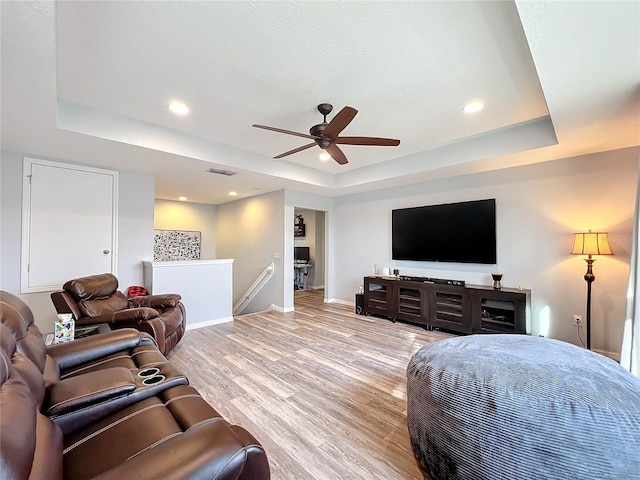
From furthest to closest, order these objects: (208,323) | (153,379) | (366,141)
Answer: (208,323)
(366,141)
(153,379)

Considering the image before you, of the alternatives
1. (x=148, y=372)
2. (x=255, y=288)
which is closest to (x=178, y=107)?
(x=148, y=372)

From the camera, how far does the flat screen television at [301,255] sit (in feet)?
28.2

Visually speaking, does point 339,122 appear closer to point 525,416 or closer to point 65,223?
point 525,416

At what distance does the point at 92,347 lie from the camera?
187 cm

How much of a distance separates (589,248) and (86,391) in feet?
15.0

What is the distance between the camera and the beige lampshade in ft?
10.2

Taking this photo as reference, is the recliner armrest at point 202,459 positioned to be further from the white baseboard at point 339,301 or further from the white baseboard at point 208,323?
the white baseboard at point 339,301

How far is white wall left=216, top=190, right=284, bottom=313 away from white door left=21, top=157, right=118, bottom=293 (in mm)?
2588

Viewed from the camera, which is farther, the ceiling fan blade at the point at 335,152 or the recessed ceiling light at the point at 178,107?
the ceiling fan blade at the point at 335,152

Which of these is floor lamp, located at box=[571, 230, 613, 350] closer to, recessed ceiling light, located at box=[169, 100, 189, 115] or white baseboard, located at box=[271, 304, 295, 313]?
white baseboard, located at box=[271, 304, 295, 313]

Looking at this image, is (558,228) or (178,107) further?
(558,228)

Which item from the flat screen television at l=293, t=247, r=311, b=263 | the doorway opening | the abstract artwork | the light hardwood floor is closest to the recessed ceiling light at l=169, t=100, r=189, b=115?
the light hardwood floor

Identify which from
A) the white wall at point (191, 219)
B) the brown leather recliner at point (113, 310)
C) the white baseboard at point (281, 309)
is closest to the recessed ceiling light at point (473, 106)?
the brown leather recliner at point (113, 310)

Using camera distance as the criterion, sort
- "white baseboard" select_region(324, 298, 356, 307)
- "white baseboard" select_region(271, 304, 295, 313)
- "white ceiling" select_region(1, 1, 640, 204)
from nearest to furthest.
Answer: "white ceiling" select_region(1, 1, 640, 204) < "white baseboard" select_region(271, 304, 295, 313) < "white baseboard" select_region(324, 298, 356, 307)
